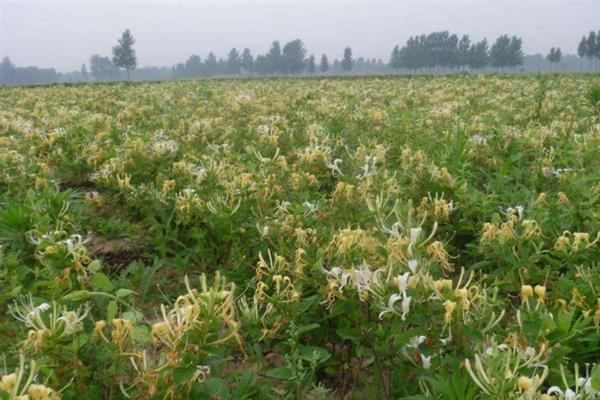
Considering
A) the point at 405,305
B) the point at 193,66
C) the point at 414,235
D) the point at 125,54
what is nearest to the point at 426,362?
the point at 405,305

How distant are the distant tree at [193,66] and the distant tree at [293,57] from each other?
85.3 feet

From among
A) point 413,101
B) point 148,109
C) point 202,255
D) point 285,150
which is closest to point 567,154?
point 285,150

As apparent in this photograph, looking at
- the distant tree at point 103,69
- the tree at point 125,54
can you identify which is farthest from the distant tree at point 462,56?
the distant tree at point 103,69

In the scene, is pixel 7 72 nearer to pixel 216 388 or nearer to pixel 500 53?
pixel 500 53

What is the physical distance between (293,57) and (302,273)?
465ft

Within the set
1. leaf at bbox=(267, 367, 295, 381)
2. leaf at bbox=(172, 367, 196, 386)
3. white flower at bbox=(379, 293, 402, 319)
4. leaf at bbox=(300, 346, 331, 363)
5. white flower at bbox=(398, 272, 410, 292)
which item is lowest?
leaf at bbox=(267, 367, 295, 381)

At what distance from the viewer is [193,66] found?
164500mm

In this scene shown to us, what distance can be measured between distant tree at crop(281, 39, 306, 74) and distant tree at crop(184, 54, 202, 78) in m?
26.0

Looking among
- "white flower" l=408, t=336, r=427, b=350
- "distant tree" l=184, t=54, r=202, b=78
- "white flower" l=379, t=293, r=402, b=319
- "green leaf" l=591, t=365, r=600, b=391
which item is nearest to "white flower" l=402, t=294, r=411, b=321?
"white flower" l=379, t=293, r=402, b=319

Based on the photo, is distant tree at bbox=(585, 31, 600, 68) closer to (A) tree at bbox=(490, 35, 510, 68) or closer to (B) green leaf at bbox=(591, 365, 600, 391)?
(A) tree at bbox=(490, 35, 510, 68)

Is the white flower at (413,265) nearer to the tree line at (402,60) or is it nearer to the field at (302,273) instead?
the field at (302,273)

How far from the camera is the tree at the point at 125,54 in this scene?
83688 millimetres

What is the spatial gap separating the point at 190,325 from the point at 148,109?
8918 mm

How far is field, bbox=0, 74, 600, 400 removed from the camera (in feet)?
5.07
